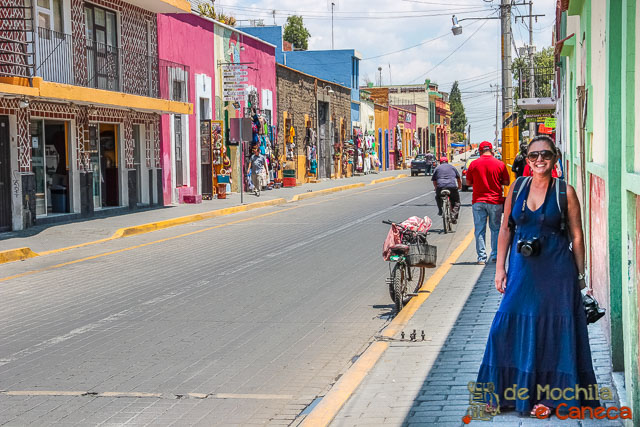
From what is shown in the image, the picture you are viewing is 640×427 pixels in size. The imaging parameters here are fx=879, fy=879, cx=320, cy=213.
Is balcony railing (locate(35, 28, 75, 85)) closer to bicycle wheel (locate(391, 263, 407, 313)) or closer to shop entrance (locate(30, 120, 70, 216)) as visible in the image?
shop entrance (locate(30, 120, 70, 216))

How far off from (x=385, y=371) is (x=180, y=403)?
165 centimetres

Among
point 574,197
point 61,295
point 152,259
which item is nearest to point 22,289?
point 61,295

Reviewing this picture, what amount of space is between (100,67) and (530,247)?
20.2 meters

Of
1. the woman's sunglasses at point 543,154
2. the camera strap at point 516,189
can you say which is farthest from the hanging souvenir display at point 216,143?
the woman's sunglasses at point 543,154

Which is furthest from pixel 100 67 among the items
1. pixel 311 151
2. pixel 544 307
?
pixel 311 151

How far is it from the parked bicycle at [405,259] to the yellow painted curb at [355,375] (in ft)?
0.54

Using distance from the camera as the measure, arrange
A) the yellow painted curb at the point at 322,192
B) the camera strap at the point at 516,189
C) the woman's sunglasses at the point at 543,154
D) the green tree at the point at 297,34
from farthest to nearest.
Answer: the green tree at the point at 297,34
the yellow painted curb at the point at 322,192
the camera strap at the point at 516,189
the woman's sunglasses at the point at 543,154

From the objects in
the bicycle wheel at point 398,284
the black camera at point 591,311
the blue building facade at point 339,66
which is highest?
the blue building facade at point 339,66

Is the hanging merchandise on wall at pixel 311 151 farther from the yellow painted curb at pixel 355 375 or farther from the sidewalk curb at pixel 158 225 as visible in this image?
the yellow painted curb at pixel 355 375

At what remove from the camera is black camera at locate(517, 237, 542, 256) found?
521 centimetres

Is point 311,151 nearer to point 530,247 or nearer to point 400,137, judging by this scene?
point 400,137

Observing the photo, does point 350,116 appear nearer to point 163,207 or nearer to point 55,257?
point 163,207

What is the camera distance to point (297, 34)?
77062 millimetres

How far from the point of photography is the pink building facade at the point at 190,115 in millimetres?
29141
